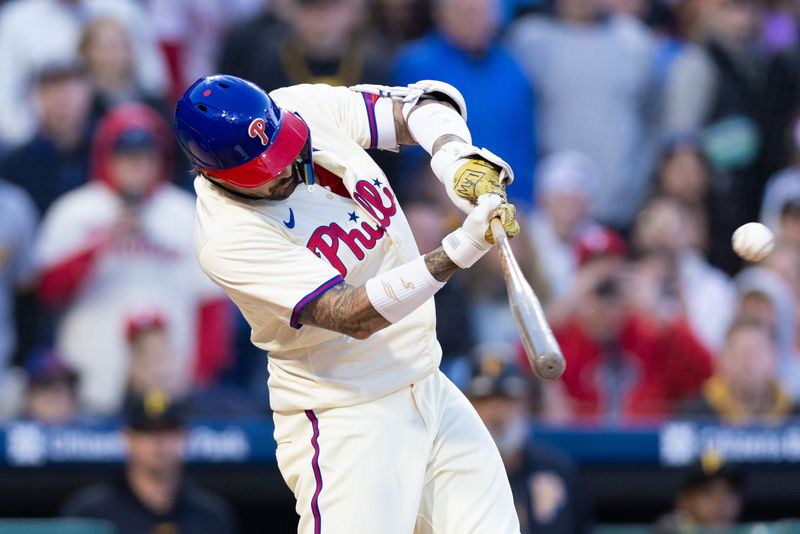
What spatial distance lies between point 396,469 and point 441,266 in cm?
61

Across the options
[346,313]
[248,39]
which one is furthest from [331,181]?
[248,39]

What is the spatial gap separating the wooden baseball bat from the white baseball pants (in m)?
0.61

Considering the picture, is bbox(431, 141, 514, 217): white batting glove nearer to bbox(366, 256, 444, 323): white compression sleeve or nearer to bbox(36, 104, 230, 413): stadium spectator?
bbox(366, 256, 444, 323): white compression sleeve

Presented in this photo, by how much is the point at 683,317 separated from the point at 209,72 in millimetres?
2720

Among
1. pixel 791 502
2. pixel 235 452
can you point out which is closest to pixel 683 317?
pixel 791 502

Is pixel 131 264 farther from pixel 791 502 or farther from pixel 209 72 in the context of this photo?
pixel 791 502

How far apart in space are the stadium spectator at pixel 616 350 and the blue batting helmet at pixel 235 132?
3.20m

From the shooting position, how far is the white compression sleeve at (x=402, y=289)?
3.50 metres

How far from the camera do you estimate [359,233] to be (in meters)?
3.87

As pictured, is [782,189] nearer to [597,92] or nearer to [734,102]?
[734,102]

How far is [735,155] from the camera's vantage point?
8.00m

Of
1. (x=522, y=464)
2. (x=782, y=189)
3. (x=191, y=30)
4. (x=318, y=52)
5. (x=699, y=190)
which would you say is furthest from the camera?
(x=191, y=30)

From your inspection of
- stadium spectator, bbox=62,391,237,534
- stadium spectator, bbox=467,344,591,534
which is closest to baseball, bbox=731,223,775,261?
stadium spectator, bbox=467,344,591,534

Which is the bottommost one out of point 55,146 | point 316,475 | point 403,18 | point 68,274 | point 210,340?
point 316,475
